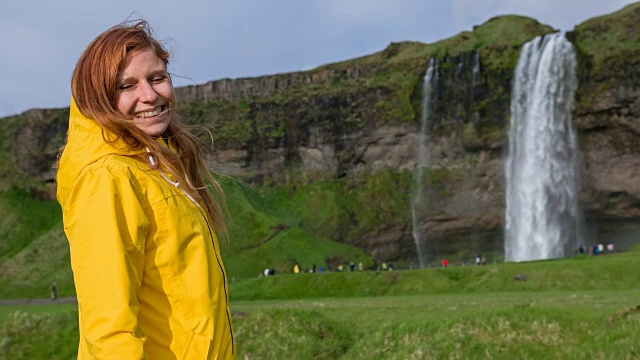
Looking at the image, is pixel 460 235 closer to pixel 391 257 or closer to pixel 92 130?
pixel 391 257

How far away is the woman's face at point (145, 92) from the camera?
4465 mm

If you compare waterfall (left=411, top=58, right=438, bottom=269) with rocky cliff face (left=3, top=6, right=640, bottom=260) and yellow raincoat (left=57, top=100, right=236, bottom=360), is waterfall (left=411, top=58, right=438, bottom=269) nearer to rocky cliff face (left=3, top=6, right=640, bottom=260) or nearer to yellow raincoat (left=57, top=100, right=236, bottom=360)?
rocky cliff face (left=3, top=6, right=640, bottom=260)

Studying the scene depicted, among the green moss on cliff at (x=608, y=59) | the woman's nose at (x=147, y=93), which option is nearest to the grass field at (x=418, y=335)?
the woman's nose at (x=147, y=93)

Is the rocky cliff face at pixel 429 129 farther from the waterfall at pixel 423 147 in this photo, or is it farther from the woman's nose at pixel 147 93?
the woman's nose at pixel 147 93

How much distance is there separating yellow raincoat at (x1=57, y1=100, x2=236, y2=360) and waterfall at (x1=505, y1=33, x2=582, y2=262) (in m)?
77.3

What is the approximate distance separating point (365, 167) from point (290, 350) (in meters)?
88.9

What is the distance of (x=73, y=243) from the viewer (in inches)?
153

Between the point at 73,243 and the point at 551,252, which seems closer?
the point at 73,243

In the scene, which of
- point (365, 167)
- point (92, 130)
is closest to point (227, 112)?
point (365, 167)

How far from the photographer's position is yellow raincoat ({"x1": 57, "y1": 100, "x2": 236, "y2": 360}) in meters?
3.72

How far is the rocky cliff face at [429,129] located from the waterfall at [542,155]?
2.34m

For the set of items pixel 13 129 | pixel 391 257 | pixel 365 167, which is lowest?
pixel 391 257

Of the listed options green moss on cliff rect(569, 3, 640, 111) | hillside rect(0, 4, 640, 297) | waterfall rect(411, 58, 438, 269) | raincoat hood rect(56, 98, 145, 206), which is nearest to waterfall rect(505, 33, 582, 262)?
green moss on cliff rect(569, 3, 640, 111)

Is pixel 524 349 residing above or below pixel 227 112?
below
